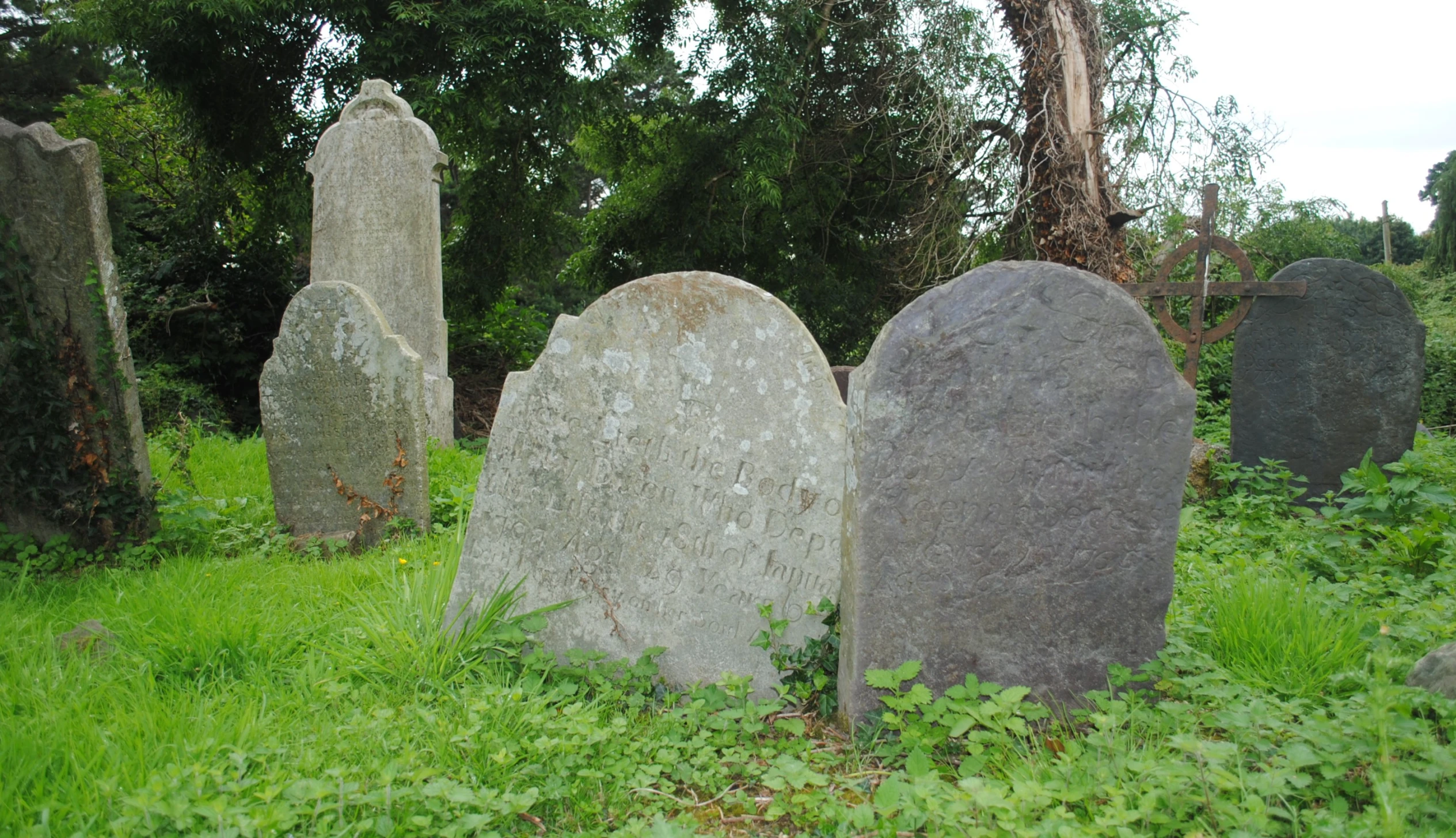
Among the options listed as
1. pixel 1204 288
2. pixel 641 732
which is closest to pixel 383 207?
pixel 641 732

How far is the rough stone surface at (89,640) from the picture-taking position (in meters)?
2.91

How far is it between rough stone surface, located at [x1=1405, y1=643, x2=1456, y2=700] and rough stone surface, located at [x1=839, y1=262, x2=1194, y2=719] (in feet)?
2.06

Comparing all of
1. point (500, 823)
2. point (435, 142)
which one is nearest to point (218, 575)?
point (500, 823)

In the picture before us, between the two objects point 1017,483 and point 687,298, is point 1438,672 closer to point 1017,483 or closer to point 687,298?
point 1017,483

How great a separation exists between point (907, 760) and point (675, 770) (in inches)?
25.8

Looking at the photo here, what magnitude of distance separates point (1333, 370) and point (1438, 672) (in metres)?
4.02

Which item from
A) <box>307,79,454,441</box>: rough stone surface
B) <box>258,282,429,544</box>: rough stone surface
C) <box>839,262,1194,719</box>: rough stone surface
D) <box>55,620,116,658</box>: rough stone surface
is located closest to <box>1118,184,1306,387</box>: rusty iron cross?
<box>839,262,1194,719</box>: rough stone surface

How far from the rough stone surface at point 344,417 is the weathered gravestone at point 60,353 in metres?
0.71

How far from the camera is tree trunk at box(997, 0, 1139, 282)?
7.75m

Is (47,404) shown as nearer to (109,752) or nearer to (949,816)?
(109,752)

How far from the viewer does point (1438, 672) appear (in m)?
2.24

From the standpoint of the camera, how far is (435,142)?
729 cm

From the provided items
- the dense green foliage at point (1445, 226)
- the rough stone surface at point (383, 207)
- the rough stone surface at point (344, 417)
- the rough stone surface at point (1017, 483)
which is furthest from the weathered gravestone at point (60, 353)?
the dense green foliage at point (1445, 226)

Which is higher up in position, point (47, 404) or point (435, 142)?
point (435, 142)
